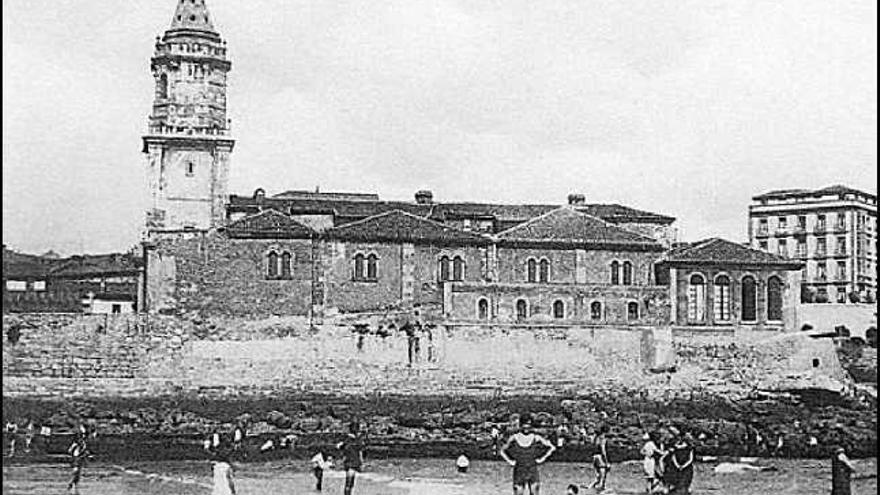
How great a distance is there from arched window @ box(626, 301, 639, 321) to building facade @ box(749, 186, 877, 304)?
2.94 ft

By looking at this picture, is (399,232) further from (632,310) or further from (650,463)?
(650,463)

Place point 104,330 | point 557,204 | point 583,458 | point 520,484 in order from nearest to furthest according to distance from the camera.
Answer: point 520,484, point 583,458, point 557,204, point 104,330

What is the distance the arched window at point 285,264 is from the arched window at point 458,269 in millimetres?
1127

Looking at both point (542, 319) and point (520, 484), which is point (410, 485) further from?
point (542, 319)

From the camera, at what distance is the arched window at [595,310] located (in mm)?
8727

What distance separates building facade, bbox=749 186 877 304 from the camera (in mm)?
7602

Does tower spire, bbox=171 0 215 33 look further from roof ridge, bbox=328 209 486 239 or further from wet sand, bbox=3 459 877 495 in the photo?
wet sand, bbox=3 459 877 495

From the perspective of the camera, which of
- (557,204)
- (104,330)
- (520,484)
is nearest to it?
(520,484)

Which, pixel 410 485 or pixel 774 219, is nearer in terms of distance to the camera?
pixel 410 485

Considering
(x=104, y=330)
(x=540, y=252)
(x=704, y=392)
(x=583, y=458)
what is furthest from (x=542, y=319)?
(x=104, y=330)

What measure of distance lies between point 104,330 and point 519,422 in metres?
2.77

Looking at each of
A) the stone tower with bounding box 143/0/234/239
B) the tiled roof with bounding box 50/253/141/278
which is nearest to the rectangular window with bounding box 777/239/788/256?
the stone tower with bounding box 143/0/234/239

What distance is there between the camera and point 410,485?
21.3 ft

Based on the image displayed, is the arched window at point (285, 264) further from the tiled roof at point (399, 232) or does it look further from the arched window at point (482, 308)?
→ the arched window at point (482, 308)
